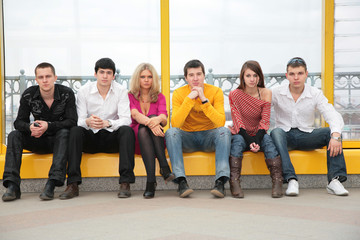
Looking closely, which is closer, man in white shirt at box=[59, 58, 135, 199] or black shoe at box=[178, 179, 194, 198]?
black shoe at box=[178, 179, 194, 198]

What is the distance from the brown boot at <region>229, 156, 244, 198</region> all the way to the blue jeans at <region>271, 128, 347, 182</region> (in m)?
0.35

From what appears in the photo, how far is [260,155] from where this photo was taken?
11.0 feet

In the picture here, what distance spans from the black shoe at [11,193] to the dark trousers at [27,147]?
0.03 meters

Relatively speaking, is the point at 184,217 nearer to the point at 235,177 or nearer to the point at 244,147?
the point at 235,177

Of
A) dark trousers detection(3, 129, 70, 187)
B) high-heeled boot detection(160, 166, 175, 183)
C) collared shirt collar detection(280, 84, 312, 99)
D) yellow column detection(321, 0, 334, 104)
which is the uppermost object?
yellow column detection(321, 0, 334, 104)

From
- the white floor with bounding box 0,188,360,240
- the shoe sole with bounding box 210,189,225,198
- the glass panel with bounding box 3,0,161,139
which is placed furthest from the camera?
the glass panel with bounding box 3,0,161,139

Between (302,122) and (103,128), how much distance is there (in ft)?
5.35

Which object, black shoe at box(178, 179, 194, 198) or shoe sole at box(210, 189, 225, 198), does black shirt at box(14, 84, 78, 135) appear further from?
shoe sole at box(210, 189, 225, 198)

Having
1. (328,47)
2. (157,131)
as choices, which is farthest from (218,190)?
(328,47)

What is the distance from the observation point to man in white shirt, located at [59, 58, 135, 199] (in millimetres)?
3027

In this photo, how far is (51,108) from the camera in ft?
10.6

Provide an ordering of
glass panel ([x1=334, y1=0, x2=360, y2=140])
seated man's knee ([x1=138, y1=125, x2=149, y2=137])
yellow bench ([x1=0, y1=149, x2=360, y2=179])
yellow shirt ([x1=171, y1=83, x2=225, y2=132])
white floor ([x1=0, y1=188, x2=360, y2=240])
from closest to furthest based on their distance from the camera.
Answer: white floor ([x1=0, y1=188, x2=360, y2=240]) < seated man's knee ([x1=138, y1=125, x2=149, y2=137]) < yellow shirt ([x1=171, y1=83, x2=225, y2=132]) < yellow bench ([x1=0, y1=149, x2=360, y2=179]) < glass panel ([x1=334, y1=0, x2=360, y2=140])

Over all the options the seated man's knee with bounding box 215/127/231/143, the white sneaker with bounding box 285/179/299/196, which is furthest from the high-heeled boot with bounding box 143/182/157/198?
the white sneaker with bounding box 285/179/299/196

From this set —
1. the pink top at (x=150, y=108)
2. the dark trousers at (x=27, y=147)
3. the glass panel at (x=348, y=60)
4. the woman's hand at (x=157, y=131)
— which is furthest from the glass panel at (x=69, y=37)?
the glass panel at (x=348, y=60)
